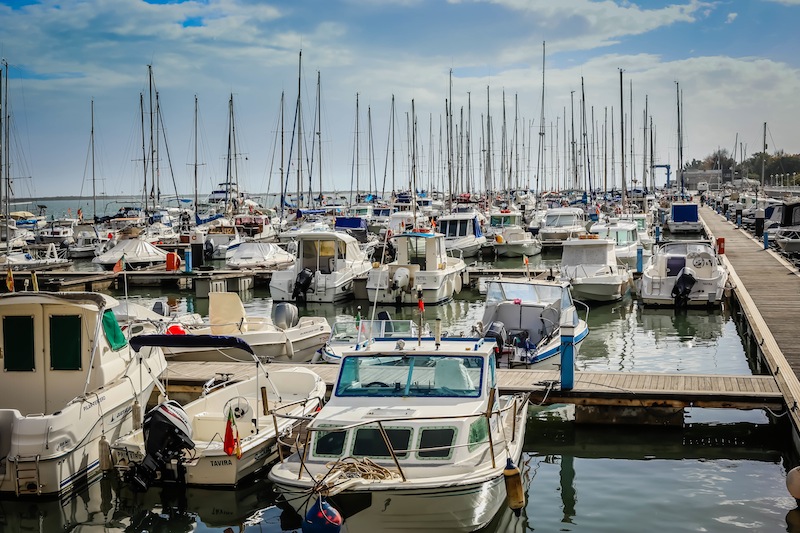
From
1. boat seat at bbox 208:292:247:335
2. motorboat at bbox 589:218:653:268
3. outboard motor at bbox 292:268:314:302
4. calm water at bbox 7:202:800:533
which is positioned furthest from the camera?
motorboat at bbox 589:218:653:268

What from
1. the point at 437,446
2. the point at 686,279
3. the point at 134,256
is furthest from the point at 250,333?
the point at 134,256

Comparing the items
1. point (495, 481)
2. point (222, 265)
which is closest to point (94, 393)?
point (495, 481)

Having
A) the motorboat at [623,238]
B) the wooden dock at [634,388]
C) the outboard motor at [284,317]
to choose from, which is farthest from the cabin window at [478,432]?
the motorboat at [623,238]

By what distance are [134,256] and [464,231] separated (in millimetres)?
17300

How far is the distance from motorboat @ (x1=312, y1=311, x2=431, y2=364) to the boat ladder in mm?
4628

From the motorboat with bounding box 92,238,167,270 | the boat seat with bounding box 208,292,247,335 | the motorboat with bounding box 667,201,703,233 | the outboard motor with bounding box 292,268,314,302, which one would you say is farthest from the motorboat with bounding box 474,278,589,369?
the motorboat with bounding box 667,201,703,233

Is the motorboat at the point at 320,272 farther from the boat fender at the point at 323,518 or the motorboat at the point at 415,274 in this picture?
the boat fender at the point at 323,518

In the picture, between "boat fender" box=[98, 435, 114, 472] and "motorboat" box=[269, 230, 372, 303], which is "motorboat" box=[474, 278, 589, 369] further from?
"motorboat" box=[269, 230, 372, 303]

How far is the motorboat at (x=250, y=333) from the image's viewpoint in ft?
64.1

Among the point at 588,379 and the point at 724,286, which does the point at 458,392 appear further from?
the point at 724,286

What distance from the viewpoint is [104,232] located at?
59719 millimetres

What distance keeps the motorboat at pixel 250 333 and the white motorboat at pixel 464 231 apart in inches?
934

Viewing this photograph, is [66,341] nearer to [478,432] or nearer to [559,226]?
[478,432]

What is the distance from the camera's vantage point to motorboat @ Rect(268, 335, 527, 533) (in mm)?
9734
